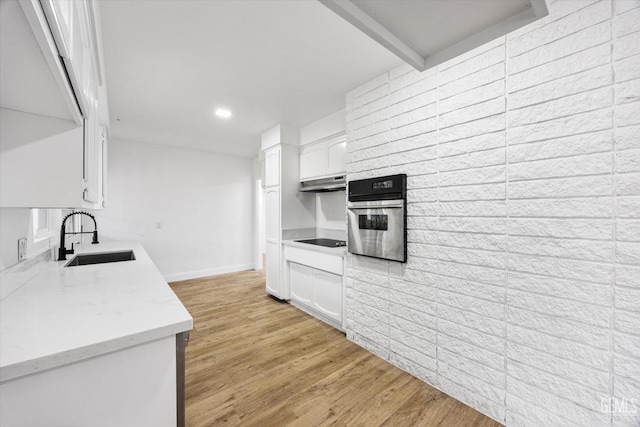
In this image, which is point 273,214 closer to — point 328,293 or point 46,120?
point 328,293

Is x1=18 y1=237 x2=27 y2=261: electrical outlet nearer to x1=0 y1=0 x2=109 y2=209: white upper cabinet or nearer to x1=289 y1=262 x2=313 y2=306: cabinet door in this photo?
x1=0 y1=0 x2=109 y2=209: white upper cabinet

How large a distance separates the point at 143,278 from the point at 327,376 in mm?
1527

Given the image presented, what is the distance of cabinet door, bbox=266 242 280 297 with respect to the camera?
12.2ft

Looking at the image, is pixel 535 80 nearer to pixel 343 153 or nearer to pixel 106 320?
pixel 343 153

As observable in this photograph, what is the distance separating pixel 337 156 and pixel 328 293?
5.36 ft

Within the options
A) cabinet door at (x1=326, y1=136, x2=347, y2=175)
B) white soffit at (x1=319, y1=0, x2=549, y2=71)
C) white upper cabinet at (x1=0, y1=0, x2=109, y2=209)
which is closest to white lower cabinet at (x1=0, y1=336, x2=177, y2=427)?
white upper cabinet at (x1=0, y1=0, x2=109, y2=209)

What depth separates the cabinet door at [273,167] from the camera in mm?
3650

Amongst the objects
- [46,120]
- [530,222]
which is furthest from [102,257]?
[530,222]

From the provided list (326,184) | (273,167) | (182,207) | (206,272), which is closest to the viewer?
(326,184)

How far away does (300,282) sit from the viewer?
3393 mm

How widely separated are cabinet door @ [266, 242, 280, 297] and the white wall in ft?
6.05

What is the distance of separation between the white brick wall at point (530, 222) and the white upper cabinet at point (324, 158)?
101cm

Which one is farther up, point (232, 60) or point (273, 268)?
point (232, 60)

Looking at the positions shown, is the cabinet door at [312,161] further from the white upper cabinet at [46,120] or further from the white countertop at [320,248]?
the white upper cabinet at [46,120]
